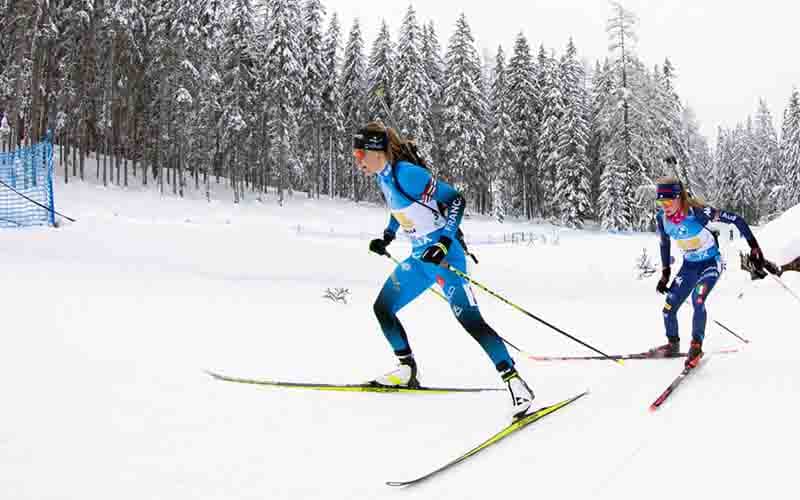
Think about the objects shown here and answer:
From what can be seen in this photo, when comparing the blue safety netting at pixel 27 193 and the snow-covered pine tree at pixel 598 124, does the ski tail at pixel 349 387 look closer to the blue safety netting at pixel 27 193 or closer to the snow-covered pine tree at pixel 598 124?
the blue safety netting at pixel 27 193

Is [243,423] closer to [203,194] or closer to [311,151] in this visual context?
[203,194]

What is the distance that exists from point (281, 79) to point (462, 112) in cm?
1346

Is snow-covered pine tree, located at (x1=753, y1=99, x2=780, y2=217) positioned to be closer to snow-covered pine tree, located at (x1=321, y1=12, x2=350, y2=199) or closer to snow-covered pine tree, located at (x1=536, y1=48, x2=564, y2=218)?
snow-covered pine tree, located at (x1=536, y1=48, x2=564, y2=218)

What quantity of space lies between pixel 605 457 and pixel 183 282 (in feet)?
28.2

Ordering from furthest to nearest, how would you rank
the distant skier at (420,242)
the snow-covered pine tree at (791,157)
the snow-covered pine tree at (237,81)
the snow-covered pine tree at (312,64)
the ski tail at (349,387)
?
the snow-covered pine tree at (791,157)
the snow-covered pine tree at (312,64)
the snow-covered pine tree at (237,81)
the ski tail at (349,387)
the distant skier at (420,242)

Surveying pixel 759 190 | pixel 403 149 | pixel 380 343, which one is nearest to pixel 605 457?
pixel 403 149

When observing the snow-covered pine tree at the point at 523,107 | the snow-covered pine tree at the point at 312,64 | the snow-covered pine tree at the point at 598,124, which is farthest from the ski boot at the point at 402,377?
the snow-covered pine tree at the point at 523,107

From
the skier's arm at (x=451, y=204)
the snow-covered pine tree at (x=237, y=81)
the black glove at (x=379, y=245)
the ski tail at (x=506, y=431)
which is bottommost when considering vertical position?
the ski tail at (x=506, y=431)

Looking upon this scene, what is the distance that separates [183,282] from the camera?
1020 cm

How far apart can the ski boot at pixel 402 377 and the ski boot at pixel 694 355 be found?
9.15 ft

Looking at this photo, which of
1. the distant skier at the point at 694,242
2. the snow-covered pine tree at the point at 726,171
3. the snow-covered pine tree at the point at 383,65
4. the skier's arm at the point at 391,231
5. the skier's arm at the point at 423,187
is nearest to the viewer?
the skier's arm at the point at 423,187

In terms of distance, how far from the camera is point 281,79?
3878cm

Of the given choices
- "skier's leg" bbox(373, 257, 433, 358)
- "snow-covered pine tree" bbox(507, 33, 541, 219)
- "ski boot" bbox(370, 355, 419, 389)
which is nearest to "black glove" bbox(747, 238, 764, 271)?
"skier's leg" bbox(373, 257, 433, 358)

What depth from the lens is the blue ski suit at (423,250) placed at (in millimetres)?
4328
